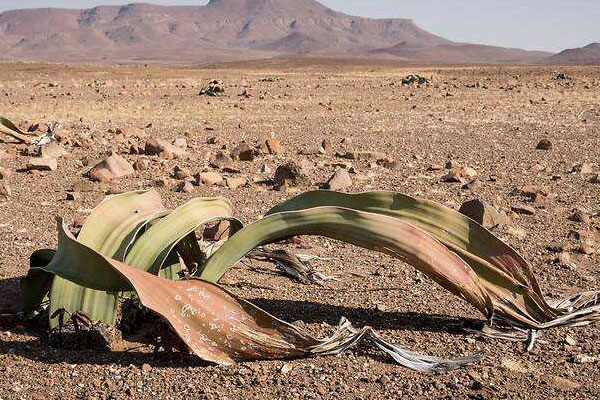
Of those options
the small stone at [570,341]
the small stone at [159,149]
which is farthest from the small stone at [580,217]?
the small stone at [159,149]

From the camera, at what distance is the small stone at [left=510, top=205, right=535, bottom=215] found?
4.89 m

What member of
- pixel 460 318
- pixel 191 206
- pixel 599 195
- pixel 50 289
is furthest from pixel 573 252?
pixel 50 289

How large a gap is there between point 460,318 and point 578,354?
479 mm

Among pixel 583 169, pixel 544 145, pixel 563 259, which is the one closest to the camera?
pixel 563 259

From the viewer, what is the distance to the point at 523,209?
4.90 m

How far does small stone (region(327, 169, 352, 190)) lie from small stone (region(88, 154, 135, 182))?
1.70 meters

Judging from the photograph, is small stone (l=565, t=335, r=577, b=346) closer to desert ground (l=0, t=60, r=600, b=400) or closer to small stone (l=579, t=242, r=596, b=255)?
desert ground (l=0, t=60, r=600, b=400)

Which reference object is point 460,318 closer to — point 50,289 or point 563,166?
point 50,289

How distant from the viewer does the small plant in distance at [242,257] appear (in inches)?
90.5

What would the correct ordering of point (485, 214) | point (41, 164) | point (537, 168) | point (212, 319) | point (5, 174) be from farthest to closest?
point (537, 168) → point (41, 164) → point (5, 174) → point (485, 214) → point (212, 319)

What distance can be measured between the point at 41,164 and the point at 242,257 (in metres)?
4.06

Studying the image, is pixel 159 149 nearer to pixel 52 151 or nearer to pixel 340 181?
pixel 52 151

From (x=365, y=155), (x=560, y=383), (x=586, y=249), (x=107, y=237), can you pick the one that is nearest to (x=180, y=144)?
(x=365, y=155)

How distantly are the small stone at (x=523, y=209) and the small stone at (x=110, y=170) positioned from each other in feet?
10.1
